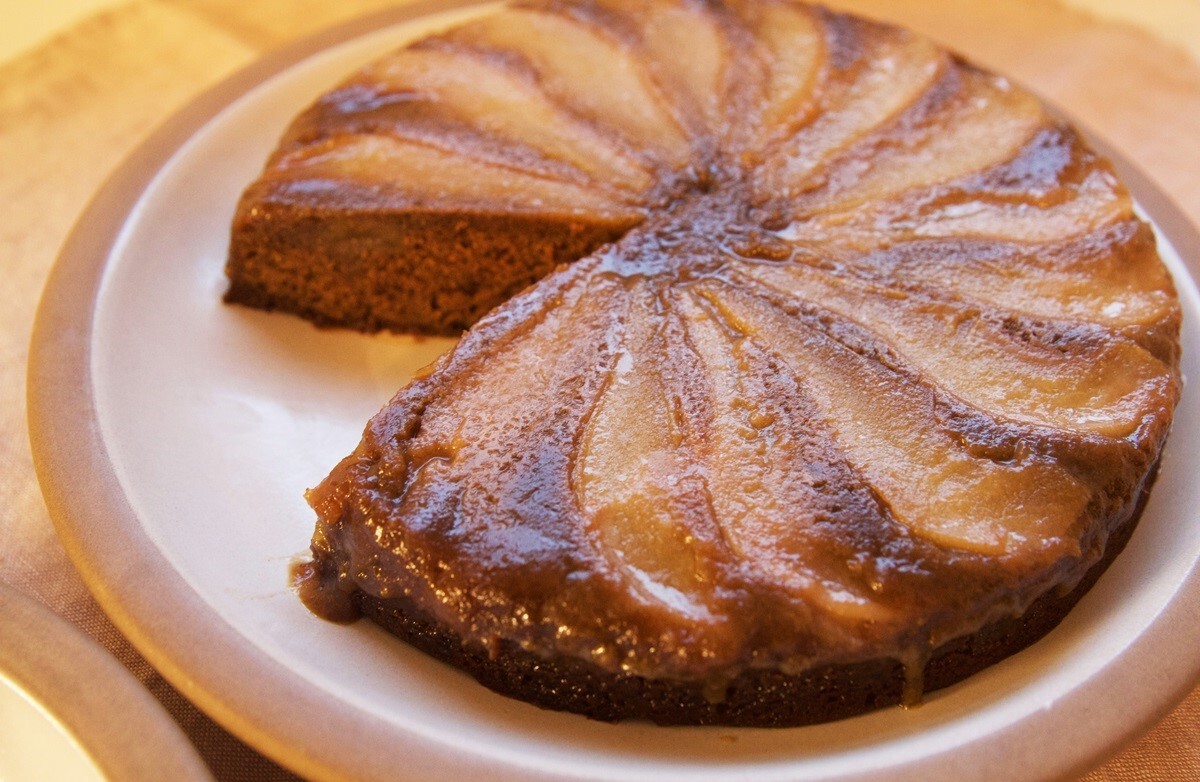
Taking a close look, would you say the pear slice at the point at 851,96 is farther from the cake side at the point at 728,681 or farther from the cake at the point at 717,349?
the cake side at the point at 728,681

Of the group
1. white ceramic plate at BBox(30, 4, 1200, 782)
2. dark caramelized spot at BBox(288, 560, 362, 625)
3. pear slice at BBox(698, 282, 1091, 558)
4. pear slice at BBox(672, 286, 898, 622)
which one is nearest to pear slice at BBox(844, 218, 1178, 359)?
white ceramic plate at BBox(30, 4, 1200, 782)

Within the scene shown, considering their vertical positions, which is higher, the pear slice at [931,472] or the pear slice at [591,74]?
the pear slice at [591,74]

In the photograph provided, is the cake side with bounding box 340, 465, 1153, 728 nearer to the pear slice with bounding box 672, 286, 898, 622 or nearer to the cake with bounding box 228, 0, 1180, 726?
the cake with bounding box 228, 0, 1180, 726

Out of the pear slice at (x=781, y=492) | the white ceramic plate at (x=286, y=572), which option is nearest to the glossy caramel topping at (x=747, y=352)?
the pear slice at (x=781, y=492)

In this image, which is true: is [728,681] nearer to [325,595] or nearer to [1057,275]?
[325,595]

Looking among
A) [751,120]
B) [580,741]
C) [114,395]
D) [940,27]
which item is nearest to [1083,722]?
[580,741]

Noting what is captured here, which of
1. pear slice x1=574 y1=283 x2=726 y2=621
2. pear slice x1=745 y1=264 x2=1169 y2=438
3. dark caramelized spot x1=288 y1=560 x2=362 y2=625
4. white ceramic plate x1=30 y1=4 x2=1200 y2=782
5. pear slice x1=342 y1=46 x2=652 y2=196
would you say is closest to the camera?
white ceramic plate x1=30 y1=4 x2=1200 y2=782

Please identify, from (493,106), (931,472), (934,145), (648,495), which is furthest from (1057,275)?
(493,106)
